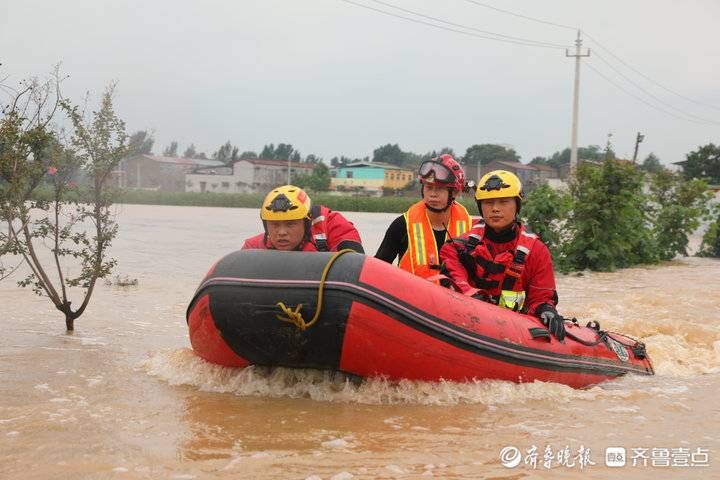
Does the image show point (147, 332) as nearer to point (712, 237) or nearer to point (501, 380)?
point (501, 380)

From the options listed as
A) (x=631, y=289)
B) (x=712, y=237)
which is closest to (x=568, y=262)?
(x=631, y=289)

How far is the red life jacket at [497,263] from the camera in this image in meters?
5.32

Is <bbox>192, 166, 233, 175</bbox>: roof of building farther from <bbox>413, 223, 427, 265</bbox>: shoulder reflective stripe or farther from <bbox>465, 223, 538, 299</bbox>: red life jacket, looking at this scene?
<bbox>465, 223, 538, 299</bbox>: red life jacket

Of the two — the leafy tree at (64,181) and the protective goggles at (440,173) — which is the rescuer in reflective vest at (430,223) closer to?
the protective goggles at (440,173)

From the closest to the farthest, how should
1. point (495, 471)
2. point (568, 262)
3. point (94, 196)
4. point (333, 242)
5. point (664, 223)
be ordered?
1. point (495, 471)
2. point (333, 242)
3. point (94, 196)
4. point (568, 262)
5. point (664, 223)

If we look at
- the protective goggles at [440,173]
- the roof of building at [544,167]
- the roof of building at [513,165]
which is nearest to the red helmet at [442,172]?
the protective goggles at [440,173]

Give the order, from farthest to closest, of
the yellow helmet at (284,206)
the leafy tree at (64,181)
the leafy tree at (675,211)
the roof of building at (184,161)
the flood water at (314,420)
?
the roof of building at (184,161) < the leafy tree at (675,211) < the leafy tree at (64,181) < the yellow helmet at (284,206) < the flood water at (314,420)

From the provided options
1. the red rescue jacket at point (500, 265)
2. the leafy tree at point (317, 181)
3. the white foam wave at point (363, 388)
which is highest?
the leafy tree at point (317, 181)

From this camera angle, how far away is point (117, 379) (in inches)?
221

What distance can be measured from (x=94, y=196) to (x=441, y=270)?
347 cm

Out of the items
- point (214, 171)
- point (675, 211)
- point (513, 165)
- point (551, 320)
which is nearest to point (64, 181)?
point (551, 320)

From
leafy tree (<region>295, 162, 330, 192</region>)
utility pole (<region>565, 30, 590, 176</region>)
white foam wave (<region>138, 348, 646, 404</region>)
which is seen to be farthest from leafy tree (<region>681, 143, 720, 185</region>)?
white foam wave (<region>138, 348, 646, 404</region>)

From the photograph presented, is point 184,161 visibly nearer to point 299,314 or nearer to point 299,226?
point 299,226

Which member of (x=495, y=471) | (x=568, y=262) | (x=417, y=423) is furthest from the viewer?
(x=568, y=262)
